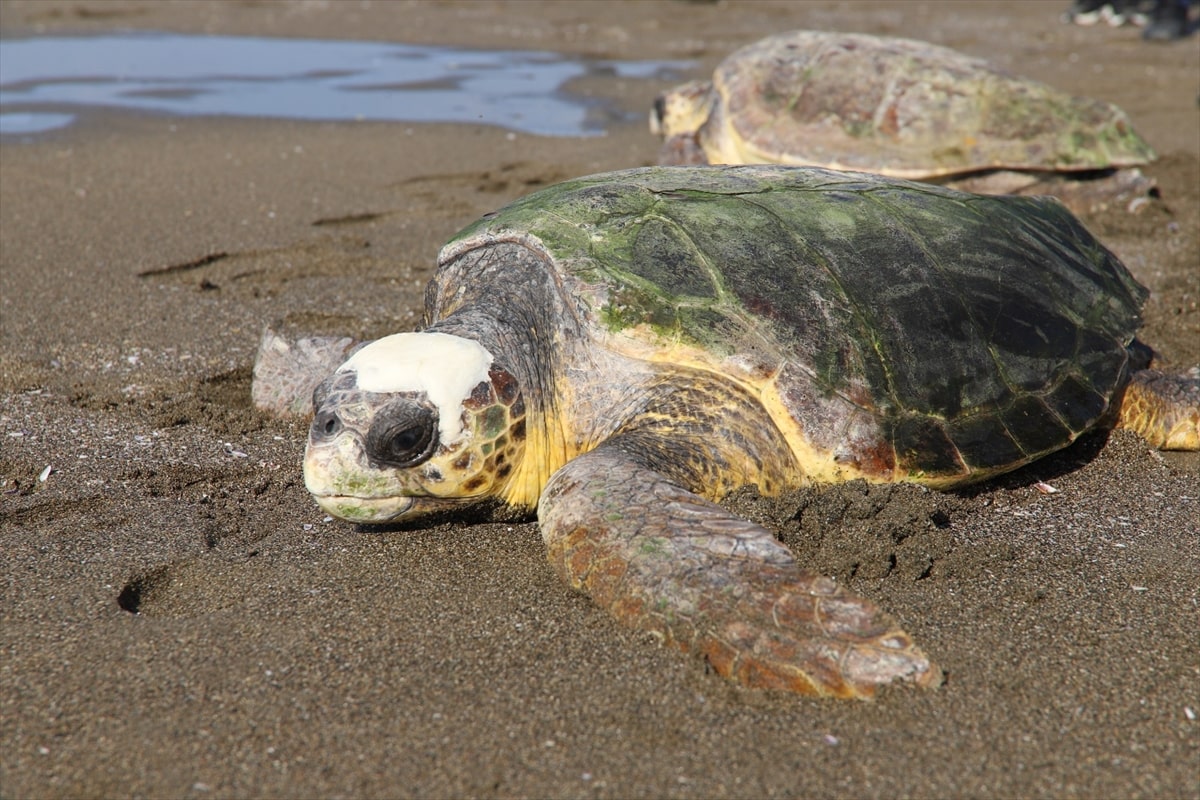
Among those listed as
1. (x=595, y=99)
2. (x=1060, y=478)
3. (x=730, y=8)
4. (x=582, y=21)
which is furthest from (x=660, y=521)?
(x=730, y=8)

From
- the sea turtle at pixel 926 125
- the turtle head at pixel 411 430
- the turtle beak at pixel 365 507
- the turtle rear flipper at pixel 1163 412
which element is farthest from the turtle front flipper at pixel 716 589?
the sea turtle at pixel 926 125

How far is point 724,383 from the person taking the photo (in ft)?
8.57

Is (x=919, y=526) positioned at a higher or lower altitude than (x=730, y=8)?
lower

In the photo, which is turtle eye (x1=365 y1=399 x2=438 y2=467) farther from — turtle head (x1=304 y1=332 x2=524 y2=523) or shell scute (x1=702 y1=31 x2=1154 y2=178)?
shell scute (x1=702 y1=31 x2=1154 y2=178)

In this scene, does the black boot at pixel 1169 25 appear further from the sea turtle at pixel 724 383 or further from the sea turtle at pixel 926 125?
the sea turtle at pixel 724 383

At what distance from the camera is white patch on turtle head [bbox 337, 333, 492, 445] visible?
2.36m

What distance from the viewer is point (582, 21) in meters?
12.0

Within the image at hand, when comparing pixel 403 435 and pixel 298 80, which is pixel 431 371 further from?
pixel 298 80

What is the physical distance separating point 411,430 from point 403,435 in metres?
0.02

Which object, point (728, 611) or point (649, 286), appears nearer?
point (728, 611)

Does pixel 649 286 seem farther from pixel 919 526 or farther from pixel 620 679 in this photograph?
pixel 620 679

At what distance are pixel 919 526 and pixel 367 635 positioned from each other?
130cm

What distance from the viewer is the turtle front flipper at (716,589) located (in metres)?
1.88

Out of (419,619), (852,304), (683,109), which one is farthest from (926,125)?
(419,619)
